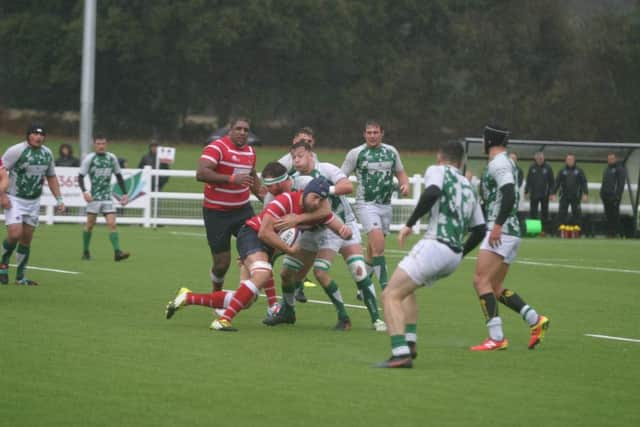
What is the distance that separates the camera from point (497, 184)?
11273 mm

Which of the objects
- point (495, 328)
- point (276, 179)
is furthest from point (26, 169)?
point (495, 328)

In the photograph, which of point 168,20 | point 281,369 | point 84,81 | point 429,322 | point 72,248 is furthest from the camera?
point 168,20

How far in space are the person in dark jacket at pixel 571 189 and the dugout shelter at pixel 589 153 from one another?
921 millimetres

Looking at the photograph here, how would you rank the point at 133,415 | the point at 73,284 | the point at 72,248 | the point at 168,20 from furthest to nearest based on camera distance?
the point at 168,20
the point at 72,248
the point at 73,284
the point at 133,415

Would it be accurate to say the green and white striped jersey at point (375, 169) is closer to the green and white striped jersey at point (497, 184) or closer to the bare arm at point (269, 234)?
the bare arm at point (269, 234)

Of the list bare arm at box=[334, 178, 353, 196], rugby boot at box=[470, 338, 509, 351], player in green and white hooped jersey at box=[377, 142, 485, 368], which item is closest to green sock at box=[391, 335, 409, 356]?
player in green and white hooped jersey at box=[377, 142, 485, 368]

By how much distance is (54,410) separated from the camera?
26.2 ft

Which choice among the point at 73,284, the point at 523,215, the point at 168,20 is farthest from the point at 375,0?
the point at 73,284

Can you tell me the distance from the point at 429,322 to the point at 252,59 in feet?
216

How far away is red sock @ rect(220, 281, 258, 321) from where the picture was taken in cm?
1194

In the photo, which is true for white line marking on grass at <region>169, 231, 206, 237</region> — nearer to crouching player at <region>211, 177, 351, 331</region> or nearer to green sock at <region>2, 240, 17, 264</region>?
green sock at <region>2, 240, 17, 264</region>

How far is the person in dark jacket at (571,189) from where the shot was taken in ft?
100

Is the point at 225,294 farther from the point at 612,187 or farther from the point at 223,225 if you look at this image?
the point at 612,187

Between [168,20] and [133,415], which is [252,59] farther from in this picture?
[133,415]
